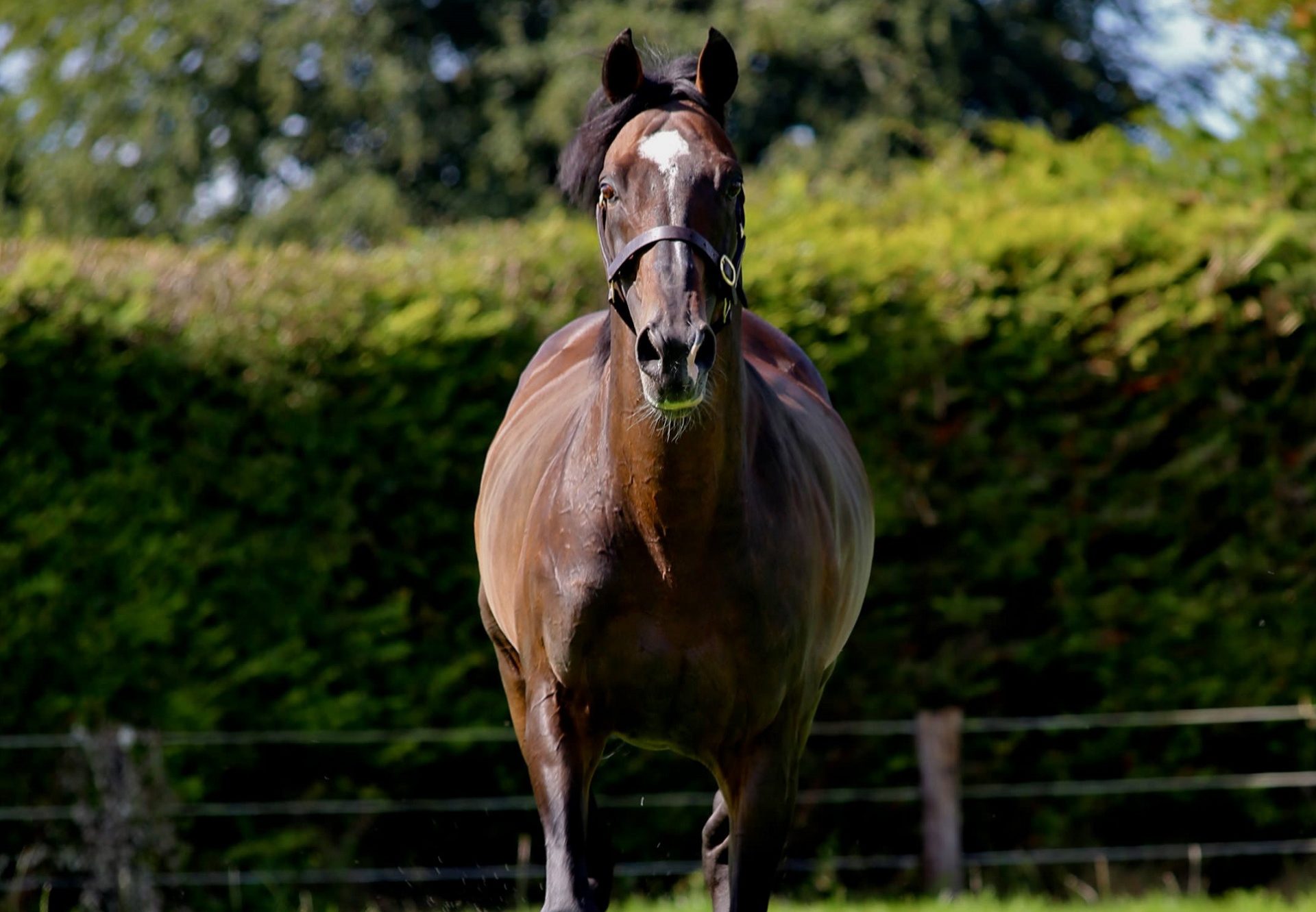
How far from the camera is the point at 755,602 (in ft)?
12.6

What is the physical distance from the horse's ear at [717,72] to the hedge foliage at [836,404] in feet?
12.4

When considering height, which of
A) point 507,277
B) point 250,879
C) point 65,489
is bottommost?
point 250,879


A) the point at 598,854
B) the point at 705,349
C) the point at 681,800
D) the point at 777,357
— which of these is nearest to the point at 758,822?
the point at 598,854

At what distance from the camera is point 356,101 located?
711 inches

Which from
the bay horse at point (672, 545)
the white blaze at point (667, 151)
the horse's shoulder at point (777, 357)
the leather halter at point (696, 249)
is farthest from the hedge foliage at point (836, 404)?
the white blaze at point (667, 151)

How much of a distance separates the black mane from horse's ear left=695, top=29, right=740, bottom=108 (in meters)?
0.02

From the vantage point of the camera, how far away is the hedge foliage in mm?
7176

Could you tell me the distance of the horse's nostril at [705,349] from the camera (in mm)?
3227

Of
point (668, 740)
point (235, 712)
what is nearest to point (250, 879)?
point (235, 712)

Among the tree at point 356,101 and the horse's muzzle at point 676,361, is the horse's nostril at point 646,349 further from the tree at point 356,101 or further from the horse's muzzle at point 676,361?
the tree at point 356,101

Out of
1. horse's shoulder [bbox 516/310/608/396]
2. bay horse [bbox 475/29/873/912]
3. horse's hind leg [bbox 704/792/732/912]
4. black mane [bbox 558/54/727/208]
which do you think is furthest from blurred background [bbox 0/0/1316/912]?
black mane [bbox 558/54/727/208]

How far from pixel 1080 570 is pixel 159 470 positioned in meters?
4.45

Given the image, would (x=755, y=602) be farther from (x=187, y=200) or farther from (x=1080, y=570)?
(x=187, y=200)

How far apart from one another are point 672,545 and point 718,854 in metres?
1.29
